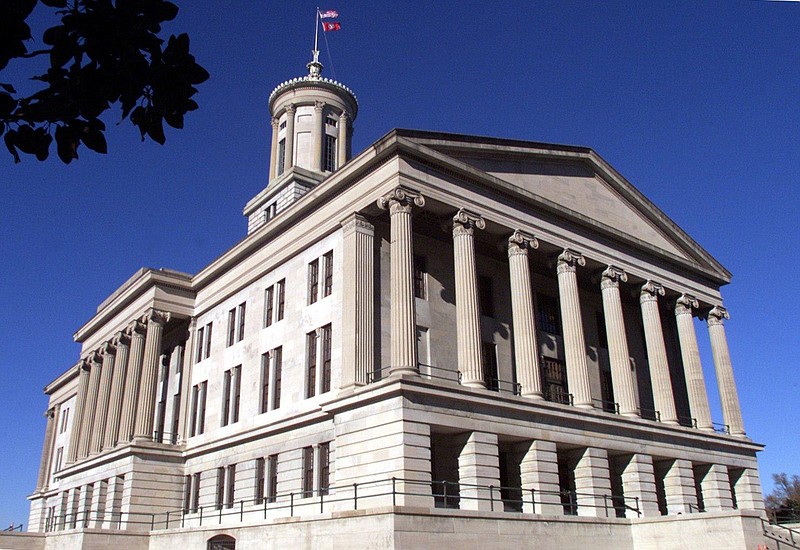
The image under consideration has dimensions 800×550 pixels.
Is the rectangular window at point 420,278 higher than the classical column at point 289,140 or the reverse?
the reverse

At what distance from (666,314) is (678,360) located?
3.00 m

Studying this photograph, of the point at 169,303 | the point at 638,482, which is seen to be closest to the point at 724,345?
the point at 638,482

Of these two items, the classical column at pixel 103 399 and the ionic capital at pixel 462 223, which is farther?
the classical column at pixel 103 399

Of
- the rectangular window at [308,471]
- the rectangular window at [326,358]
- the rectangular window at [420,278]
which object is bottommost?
the rectangular window at [308,471]

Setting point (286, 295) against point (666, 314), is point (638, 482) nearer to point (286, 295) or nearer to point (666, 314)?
point (666, 314)

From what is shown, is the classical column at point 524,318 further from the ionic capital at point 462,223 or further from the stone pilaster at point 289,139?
the stone pilaster at point 289,139

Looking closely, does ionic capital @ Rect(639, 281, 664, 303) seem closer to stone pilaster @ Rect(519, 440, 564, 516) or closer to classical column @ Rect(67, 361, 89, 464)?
stone pilaster @ Rect(519, 440, 564, 516)

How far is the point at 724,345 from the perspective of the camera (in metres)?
44.9

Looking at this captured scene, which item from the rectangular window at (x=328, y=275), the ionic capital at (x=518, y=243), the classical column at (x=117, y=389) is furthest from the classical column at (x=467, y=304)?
the classical column at (x=117, y=389)

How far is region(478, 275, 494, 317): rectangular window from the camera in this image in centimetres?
3781

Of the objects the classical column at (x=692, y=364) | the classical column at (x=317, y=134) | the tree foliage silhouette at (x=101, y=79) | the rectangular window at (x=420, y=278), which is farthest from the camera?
the classical column at (x=317, y=134)

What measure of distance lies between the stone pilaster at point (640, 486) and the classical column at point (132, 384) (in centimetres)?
2784

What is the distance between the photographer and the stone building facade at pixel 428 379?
93.1 ft

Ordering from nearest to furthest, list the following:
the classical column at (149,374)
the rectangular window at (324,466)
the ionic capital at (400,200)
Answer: the ionic capital at (400,200), the rectangular window at (324,466), the classical column at (149,374)
